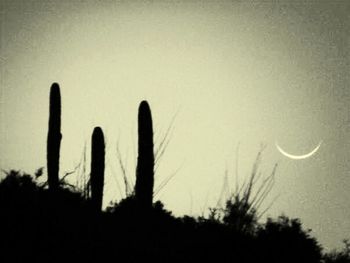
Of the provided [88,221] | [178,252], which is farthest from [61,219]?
[178,252]

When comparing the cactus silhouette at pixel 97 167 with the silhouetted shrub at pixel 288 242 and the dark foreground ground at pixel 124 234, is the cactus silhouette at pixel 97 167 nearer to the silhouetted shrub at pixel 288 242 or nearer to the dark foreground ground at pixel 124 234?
the dark foreground ground at pixel 124 234

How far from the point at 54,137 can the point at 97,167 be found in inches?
65.9

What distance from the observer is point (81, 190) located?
1426cm

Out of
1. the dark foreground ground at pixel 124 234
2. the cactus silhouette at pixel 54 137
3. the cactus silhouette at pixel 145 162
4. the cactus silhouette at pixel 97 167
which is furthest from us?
the cactus silhouette at pixel 54 137

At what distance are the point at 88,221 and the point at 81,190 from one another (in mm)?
3472

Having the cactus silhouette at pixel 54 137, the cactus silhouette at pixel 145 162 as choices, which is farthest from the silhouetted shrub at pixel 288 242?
the cactus silhouette at pixel 54 137

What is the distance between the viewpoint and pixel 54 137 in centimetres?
1452

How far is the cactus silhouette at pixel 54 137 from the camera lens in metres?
14.1

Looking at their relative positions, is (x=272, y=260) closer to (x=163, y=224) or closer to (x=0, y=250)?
(x=163, y=224)

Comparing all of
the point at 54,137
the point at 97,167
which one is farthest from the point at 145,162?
the point at 54,137

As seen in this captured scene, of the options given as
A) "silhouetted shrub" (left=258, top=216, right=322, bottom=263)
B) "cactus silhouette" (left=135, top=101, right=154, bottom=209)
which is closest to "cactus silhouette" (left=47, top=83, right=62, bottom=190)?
"cactus silhouette" (left=135, top=101, right=154, bottom=209)

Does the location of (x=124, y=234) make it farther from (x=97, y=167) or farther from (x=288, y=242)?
(x=288, y=242)

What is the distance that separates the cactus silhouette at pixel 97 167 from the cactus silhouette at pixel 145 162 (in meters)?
1.63

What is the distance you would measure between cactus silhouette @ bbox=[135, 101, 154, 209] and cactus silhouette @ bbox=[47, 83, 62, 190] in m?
2.76
